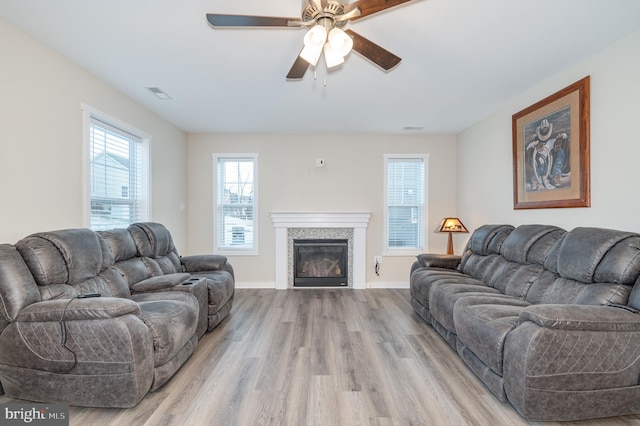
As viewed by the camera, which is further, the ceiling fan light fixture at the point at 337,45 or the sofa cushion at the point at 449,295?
the sofa cushion at the point at 449,295

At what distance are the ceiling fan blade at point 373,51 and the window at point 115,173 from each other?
2595 millimetres

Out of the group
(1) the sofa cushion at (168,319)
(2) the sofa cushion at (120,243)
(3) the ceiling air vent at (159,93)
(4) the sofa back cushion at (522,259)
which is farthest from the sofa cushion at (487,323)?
(3) the ceiling air vent at (159,93)

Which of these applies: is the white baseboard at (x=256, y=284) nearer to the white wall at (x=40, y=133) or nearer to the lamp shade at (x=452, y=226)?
the white wall at (x=40, y=133)

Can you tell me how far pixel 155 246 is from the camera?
346cm

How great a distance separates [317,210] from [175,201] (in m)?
2.22

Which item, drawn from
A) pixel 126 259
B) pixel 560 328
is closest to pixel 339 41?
pixel 560 328

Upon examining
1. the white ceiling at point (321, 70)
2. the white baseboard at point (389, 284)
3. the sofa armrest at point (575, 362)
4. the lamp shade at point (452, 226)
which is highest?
the white ceiling at point (321, 70)

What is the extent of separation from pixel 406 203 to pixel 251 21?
4068 mm

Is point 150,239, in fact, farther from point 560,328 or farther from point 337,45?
point 560,328

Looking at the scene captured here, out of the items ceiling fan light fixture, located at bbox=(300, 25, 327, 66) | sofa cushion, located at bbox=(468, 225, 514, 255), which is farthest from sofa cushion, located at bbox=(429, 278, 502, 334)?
ceiling fan light fixture, located at bbox=(300, 25, 327, 66)

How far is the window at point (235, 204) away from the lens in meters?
5.16

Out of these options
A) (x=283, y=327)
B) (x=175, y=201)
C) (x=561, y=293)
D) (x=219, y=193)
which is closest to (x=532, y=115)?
(x=561, y=293)

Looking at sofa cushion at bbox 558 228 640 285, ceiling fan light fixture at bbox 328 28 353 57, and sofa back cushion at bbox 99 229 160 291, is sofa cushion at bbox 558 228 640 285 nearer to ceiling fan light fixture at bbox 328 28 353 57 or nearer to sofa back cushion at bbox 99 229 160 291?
ceiling fan light fixture at bbox 328 28 353 57

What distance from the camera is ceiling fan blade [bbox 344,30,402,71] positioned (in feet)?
6.36
